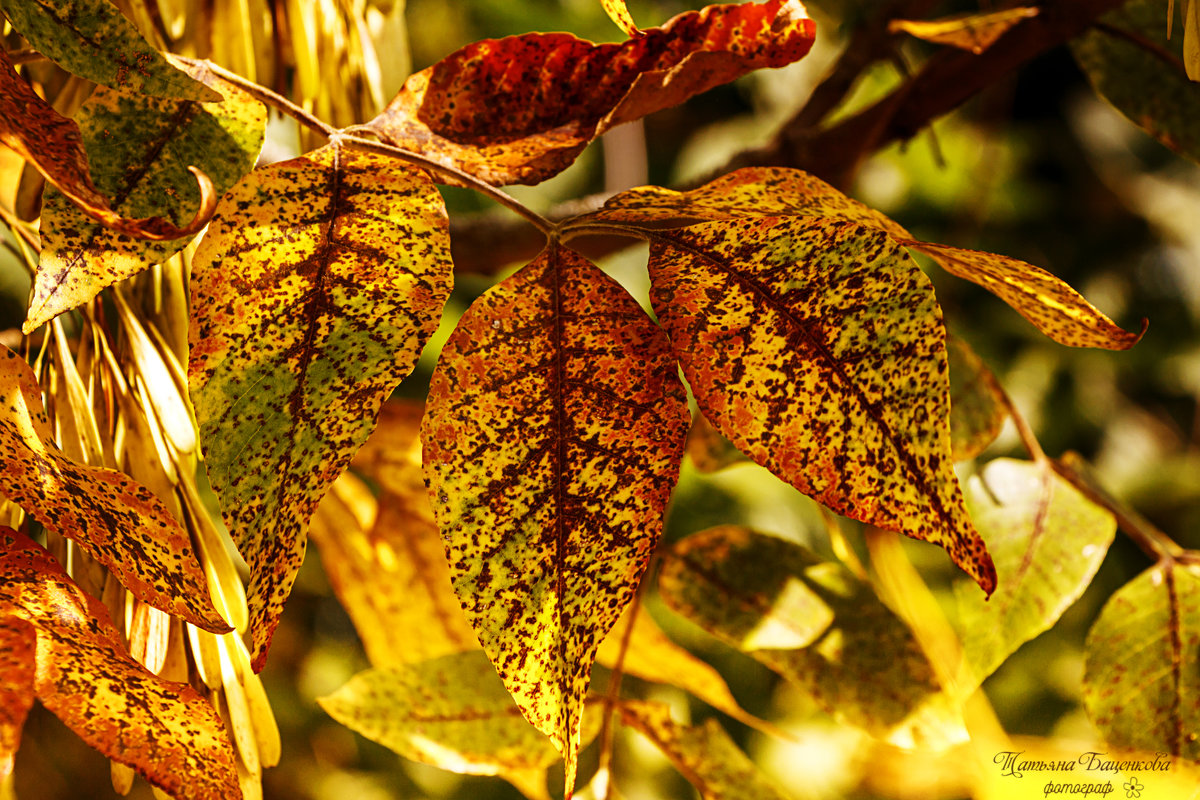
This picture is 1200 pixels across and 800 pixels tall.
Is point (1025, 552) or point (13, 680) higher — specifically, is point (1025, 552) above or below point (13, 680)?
below

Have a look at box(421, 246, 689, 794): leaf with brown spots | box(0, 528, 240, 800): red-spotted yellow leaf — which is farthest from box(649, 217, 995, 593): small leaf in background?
box(0, 528, 240, 800): red-spotted yellow leaf

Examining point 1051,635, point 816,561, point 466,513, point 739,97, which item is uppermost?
point 739,97

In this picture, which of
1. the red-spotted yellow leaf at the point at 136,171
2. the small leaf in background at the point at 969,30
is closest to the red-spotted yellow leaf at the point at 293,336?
the red-spotted yellow leaf at the point at 136,171

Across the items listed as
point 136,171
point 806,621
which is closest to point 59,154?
point 136,171

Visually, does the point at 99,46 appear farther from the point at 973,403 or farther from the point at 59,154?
the point at 973,403

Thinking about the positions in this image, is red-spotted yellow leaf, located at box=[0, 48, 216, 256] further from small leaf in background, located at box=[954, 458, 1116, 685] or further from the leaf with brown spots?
small leaf in background, located at box=[954, 458, 1116, 685]

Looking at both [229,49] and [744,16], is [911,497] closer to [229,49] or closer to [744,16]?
[744,16]

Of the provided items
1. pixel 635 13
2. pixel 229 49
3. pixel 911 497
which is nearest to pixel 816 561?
pixel 911 497
